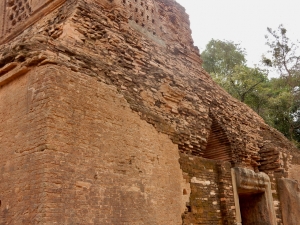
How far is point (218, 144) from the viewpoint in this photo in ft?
26.0

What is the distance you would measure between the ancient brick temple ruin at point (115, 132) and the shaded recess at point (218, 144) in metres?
0.03

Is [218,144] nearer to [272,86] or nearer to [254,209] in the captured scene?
[254,209]

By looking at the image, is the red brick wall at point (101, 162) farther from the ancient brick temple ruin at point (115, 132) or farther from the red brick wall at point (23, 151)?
the red brick wall at point (23, 151)

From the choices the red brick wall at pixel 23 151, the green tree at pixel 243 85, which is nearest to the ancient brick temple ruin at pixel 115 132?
the red brick wall at pixel 23 151

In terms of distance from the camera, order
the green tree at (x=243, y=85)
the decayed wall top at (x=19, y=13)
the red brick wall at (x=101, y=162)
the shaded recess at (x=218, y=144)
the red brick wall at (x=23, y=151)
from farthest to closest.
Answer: the green tree at (x=243, y=85) → the shaded recess at (x=218, y=144) → the decayed wall top at (x=19, y=13) → the red brick wall at (x=101, y=162) → the red brick wall at (x=23, y=151)

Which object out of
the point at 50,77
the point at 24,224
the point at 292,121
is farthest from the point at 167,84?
the point at 292,121

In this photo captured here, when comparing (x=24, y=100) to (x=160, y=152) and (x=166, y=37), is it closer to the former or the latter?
(x=160, y=152)

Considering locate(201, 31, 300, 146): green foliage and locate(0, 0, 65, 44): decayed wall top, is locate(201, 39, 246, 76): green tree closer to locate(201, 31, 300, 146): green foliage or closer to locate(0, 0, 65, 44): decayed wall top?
locate(201, 31, 300, 146): green foliage

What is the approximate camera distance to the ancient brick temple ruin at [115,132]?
12.4 ft

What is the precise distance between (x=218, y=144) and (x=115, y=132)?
13.3 ft

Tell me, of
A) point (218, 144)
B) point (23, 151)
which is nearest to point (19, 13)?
point (23, 151)

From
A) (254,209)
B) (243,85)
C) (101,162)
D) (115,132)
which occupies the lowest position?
(254,209)

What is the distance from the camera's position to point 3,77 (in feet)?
15.1

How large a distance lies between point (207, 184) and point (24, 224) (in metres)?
3.48
